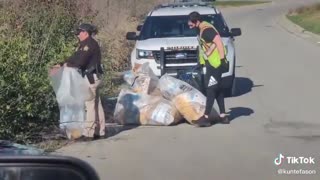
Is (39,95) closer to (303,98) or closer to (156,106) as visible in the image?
(156,106)

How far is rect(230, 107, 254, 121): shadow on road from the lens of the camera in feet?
41.4

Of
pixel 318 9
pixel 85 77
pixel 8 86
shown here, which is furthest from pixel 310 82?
pixel 318 9

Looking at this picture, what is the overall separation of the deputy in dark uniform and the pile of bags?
110cm

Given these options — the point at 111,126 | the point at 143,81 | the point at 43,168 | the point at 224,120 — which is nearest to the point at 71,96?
the point at 111,126

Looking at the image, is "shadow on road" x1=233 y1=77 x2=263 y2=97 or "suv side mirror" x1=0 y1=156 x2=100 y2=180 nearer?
"suv side mirror" x1=0 y1=156 x2=100 y2=180

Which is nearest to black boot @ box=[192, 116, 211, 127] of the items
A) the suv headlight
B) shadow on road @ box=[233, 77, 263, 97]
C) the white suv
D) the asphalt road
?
the asphalt road

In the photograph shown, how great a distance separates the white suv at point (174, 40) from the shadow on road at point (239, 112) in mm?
621

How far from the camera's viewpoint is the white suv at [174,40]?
46.5ft

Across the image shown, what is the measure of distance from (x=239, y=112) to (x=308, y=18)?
115 ft

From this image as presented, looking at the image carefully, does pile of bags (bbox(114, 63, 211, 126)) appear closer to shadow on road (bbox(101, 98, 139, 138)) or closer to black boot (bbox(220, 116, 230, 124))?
shadow on road (bbox(101, 98, 139, 138))

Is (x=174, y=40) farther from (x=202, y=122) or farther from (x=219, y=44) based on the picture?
(x=202, y=122)

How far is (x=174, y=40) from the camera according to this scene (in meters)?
14.5

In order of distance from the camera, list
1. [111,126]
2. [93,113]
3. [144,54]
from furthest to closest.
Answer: [144,54] → [111,126] → [93,113]

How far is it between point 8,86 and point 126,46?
36.1 ft
